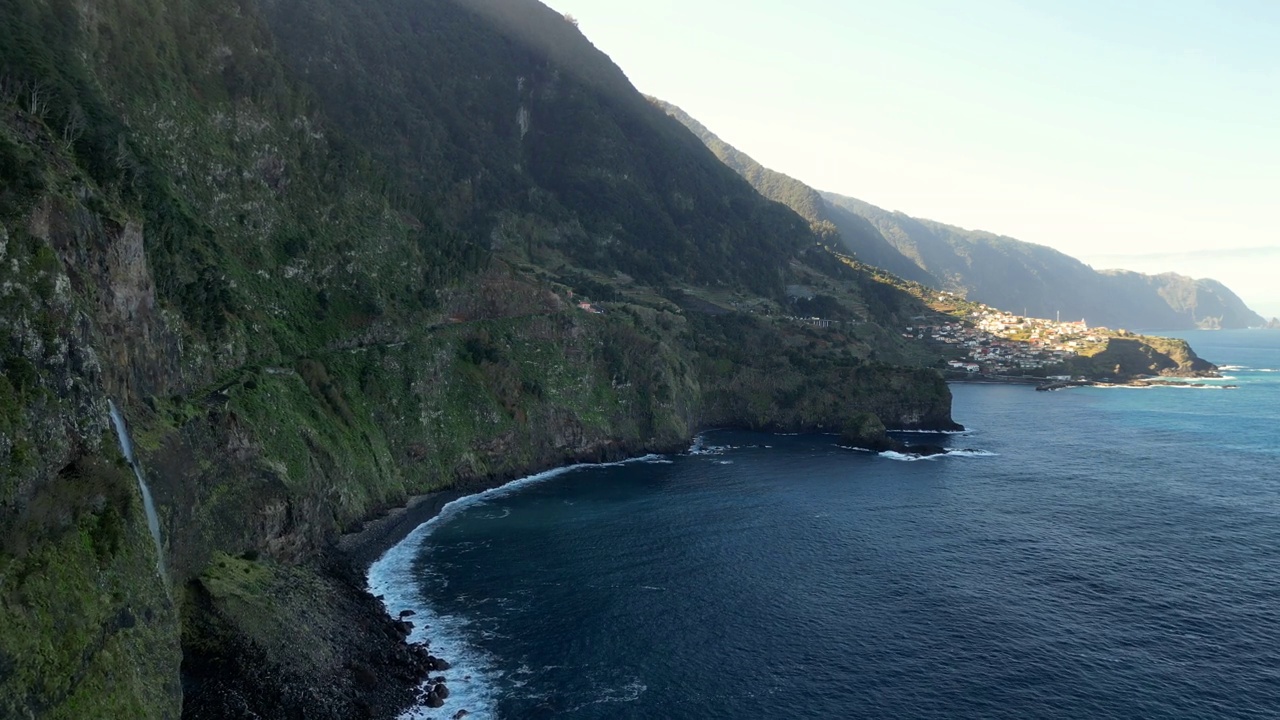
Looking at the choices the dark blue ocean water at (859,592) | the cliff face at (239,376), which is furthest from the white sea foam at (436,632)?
the cliff face at (239,376)

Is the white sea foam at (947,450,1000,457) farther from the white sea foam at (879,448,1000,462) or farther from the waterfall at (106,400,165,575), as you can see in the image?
the waterfall at (106,400,165,575)

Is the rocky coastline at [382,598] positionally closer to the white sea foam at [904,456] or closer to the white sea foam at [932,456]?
the white sea foam at [904,456]

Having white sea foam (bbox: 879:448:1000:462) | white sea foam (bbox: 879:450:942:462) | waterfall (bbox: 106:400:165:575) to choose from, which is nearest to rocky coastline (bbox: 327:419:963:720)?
waterfall (bbox: 106:400:165:575)

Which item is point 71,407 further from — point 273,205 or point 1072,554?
point 1072,554

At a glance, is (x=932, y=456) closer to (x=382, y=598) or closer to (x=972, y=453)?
(x=972, y=453)

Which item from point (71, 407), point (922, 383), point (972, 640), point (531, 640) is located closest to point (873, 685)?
point (972, 640)

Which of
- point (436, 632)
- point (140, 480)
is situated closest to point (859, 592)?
point (436, 632)
